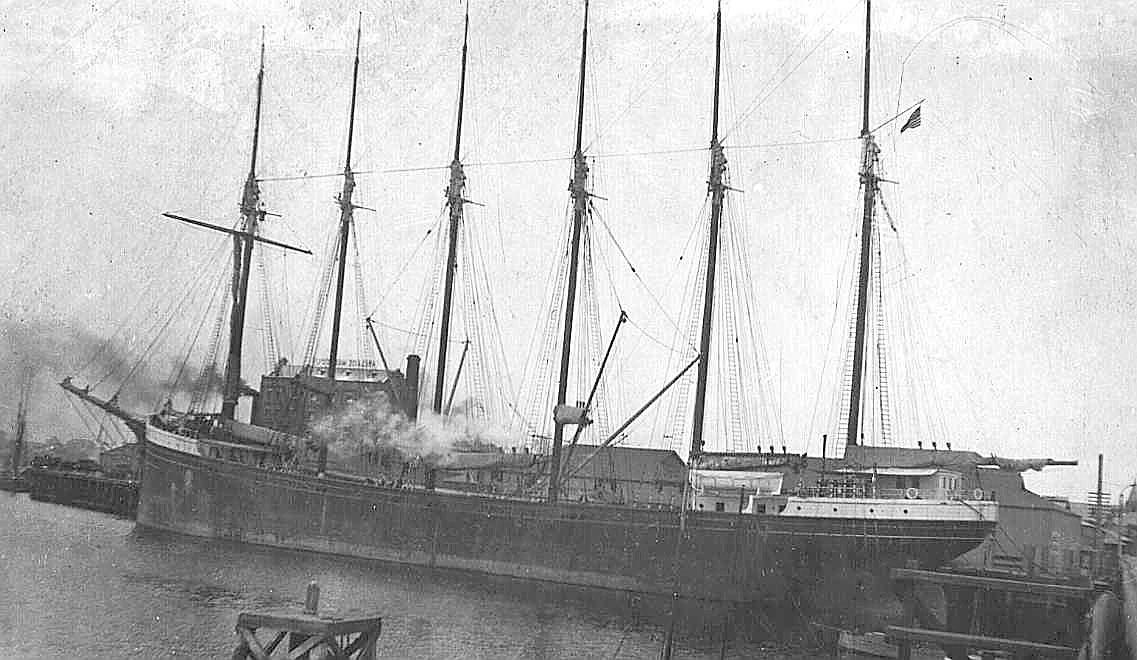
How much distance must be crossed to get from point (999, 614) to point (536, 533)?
15900 millimetres

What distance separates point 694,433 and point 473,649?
43.5 feet

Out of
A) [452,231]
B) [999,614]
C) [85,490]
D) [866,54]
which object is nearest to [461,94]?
[452,231]

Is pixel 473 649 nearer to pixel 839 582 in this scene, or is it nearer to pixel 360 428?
pixel 839 582

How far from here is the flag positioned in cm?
2967

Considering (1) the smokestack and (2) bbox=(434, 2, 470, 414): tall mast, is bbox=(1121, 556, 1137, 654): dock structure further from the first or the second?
(1) the smokestack

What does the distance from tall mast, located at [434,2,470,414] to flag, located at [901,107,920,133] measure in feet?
55.6

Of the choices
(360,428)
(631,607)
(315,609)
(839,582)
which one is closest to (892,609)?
(839,582)

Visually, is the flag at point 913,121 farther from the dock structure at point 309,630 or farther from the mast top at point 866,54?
the dock structure at point 309,630

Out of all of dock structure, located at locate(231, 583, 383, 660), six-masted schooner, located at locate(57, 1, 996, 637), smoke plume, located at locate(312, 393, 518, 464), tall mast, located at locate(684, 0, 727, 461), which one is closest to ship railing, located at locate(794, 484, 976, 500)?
six-masted schooner, located at locate(57, 1, 996, 637)

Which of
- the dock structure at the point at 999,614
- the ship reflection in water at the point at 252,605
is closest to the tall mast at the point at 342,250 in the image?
the ship reflection in water at the point at 252,605

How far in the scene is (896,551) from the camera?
28562 millimetres

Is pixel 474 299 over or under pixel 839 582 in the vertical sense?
over

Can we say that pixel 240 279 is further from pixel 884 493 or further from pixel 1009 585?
pixel 1009 585

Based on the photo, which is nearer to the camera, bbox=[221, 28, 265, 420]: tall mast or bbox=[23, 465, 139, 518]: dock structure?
bbox=[221, 28, 265, 420]: tall mast
